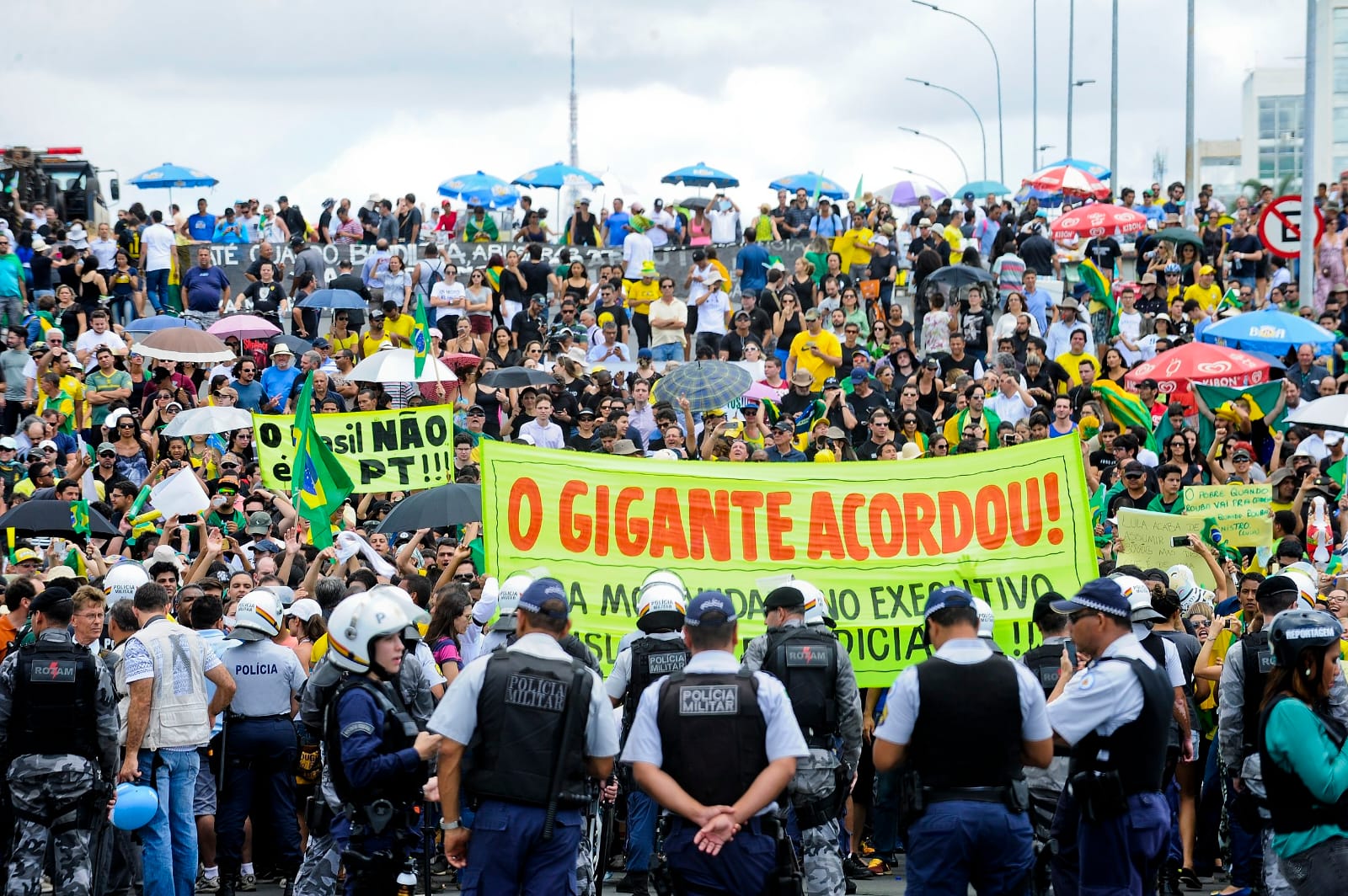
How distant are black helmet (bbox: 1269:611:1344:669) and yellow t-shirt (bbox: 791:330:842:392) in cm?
1370

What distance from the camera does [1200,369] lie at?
18.9 metres

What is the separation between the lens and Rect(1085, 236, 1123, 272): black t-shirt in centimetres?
2848

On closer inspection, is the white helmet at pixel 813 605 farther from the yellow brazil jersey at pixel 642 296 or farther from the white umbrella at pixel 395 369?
the yellow brazil jersey at pixel 642 296

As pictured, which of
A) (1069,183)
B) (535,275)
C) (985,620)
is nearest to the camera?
(985,620)

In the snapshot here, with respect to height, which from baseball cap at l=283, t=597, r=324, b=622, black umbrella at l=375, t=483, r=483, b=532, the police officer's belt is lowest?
the police officer's belt

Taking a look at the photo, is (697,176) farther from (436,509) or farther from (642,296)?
(436,509)

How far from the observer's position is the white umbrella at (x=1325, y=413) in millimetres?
15969

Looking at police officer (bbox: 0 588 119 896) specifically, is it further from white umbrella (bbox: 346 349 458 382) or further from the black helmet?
white umbrella (bbox: 346 349 458 382)

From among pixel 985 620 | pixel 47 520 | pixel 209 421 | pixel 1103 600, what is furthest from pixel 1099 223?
pixel 1103 600

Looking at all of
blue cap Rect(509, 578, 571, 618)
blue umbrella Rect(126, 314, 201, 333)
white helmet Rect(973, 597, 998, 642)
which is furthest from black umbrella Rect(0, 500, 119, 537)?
blue umbrella Rect(126, 314, 201, 333)

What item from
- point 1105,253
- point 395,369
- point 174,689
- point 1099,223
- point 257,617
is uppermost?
point 1099,223

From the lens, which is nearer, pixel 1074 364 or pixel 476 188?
pixel 1074 364

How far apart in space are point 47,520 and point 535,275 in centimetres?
→ 1190

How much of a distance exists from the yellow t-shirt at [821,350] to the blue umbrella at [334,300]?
653 centimetres
